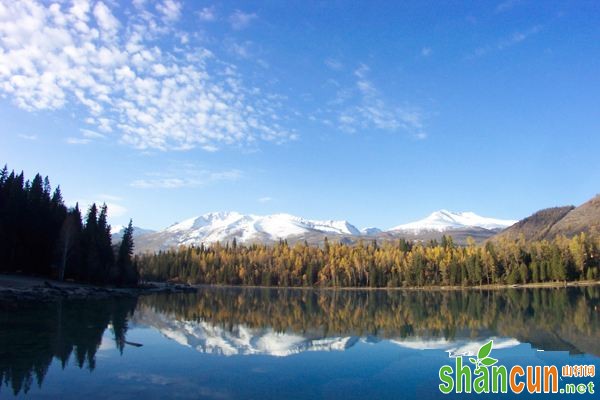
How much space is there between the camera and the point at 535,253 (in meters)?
137

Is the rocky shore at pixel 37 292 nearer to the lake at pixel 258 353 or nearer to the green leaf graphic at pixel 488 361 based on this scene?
the lake at pixel 258 353

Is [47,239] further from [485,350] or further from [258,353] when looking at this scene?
[485,350]

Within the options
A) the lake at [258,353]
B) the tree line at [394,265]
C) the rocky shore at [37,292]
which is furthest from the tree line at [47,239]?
the tree line at [394,265]

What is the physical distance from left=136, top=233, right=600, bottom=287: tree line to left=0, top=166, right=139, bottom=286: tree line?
64.9 metres

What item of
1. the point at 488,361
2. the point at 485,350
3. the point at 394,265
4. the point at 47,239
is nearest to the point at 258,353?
the point at 488,361

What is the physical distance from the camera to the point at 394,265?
5999 inches

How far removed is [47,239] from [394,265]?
10898cm

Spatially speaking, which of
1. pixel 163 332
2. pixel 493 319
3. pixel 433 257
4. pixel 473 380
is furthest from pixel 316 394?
pixel 433 257

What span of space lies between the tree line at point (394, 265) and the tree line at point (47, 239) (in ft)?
213

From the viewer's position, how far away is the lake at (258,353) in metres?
17.5

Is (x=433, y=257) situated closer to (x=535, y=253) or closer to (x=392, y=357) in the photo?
(x=535, y=253)

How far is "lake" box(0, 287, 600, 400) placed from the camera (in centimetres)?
1750

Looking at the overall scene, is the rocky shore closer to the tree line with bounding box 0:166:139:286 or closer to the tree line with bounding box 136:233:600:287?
the tree line with bounding box 0:166:139:286

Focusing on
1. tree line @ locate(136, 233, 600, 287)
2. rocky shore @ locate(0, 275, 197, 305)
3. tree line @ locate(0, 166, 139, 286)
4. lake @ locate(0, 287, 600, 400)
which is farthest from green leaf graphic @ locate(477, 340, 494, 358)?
tree line @ locate(136, 233, 600, 287)
